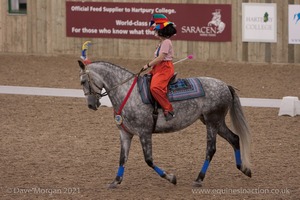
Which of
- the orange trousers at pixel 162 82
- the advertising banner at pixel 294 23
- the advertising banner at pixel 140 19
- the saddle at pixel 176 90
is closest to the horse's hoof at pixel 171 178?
the orange trousers at pixel 162 82

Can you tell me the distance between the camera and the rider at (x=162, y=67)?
1170cm

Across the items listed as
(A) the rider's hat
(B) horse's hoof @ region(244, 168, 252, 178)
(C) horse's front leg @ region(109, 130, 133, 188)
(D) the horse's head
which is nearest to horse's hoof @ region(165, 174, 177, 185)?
(C) horse's front leg @ region(109, 130, 133, 188)

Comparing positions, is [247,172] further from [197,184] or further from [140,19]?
[140,19]

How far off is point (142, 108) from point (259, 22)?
12742 mm

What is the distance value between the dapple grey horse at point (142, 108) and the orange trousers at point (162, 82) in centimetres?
20

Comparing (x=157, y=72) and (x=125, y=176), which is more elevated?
(x=157, y=72)

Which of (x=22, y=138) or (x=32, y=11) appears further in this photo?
(x=32, y=11)

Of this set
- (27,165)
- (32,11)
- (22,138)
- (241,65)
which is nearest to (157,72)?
(27,165)

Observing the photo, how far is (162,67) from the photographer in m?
11.8

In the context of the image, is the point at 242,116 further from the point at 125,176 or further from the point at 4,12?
the point at 4,12

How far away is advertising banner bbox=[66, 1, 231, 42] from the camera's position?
955 inches

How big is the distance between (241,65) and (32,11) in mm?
6867

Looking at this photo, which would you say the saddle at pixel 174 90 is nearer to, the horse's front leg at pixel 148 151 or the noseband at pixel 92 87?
the horse's front leg at pixel 148 151

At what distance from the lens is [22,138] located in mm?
15383
